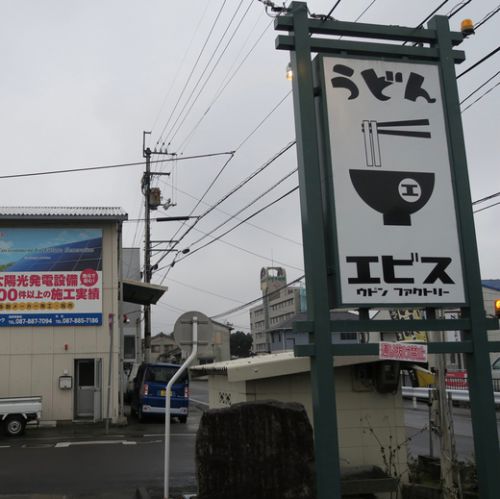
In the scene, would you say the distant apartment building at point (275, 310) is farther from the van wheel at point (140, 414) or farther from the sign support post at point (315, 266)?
the sign support post at point (315, 266)

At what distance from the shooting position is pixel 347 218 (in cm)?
501

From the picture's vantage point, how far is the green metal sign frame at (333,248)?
470 cm

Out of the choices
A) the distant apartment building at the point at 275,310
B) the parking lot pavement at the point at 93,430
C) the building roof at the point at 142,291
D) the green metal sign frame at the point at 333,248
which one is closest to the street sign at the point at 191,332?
the green metal sign frame at the point at 333,248

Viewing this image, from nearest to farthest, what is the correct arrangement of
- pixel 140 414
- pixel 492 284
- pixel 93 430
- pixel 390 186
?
pixel 390 186 → pixel 93 430 → pixel 140 414 → pixel 492 284

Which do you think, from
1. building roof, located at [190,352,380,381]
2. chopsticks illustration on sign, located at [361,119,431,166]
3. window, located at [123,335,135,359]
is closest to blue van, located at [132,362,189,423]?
building roof, located at [190,352,380,381]

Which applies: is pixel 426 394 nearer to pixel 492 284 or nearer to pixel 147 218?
pixel 492 284

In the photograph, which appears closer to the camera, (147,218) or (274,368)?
(274,368)

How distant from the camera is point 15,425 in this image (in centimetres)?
1706

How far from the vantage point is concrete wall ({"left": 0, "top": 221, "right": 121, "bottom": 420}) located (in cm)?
1922

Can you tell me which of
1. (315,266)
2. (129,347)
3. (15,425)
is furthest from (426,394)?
(315,266)

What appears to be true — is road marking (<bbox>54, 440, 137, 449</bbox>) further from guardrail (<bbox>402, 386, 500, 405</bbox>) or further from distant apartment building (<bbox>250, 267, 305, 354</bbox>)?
distant apartment building (<bbox>250, 267, 305, 354</bbox>)

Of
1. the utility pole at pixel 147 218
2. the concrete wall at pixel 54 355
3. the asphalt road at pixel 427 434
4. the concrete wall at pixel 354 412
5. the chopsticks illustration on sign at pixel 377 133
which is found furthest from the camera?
the utility pole at pixel 147 218

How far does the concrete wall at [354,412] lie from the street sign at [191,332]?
0.78 m

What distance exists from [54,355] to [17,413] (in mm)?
2822
